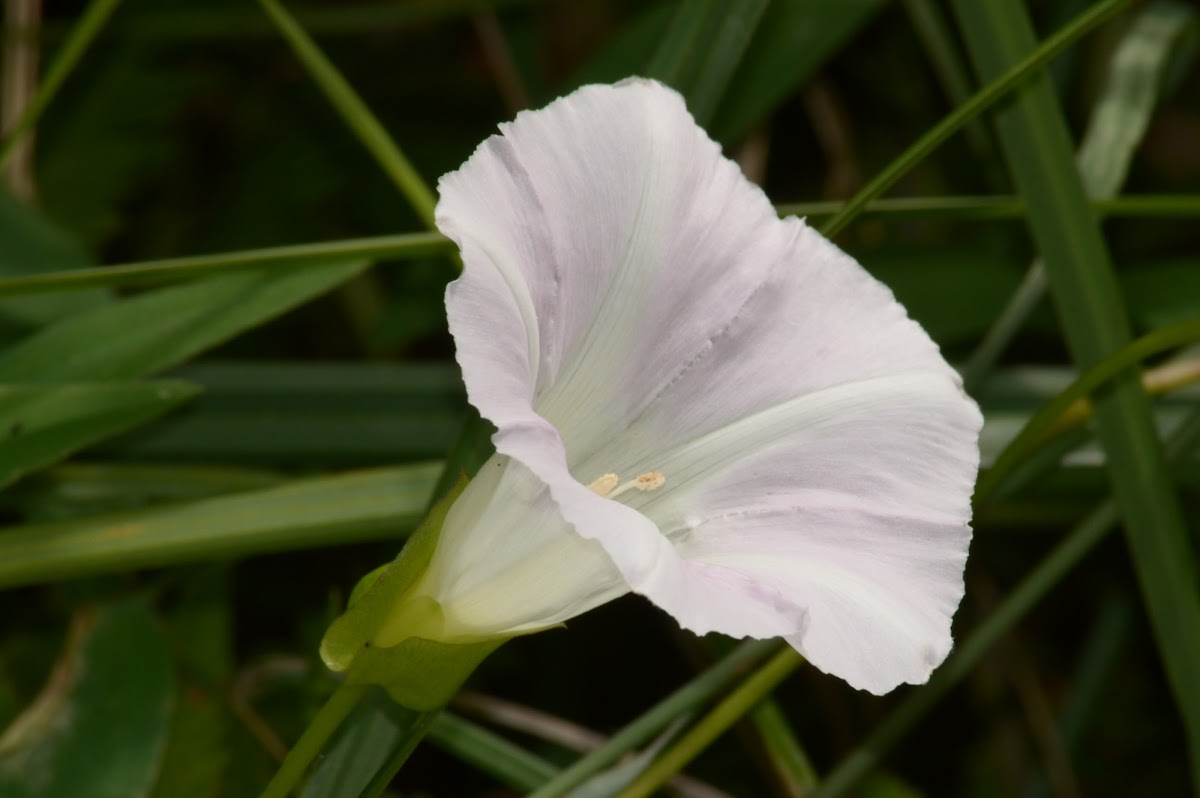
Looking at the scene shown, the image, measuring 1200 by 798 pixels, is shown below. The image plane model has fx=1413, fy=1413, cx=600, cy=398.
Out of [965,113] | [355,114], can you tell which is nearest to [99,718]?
[355,114]

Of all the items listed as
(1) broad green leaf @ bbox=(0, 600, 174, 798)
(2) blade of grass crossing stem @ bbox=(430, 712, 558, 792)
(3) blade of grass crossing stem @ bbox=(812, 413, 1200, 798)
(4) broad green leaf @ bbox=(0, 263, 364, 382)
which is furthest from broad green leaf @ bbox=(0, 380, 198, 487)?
(3) blade of grass crossing stem @ bbox=(812, 413, 1200, 798)

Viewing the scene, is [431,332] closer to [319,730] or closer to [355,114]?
[355,114]

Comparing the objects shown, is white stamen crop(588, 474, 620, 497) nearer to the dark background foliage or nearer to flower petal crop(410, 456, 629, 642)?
flower petal crop(410, 456, 629, 642)

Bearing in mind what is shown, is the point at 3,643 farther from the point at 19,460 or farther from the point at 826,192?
the point at 826,192

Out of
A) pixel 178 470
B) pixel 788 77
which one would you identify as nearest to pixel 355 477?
pixel 178 470

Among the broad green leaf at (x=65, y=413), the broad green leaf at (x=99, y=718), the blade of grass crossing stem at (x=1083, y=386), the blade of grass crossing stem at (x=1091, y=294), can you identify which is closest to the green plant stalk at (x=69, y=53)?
the broad green leaf at (x=65, y=413)

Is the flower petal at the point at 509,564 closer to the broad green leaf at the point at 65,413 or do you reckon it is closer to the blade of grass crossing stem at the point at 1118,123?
the broad green leaf at the point at 65,413

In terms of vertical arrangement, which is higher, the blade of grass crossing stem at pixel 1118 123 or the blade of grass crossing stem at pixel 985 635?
Result: the blade of grass crossing stem at pixel 1118 123
